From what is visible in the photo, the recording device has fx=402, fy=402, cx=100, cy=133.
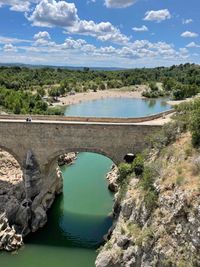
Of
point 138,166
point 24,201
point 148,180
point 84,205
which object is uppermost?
point 138,166

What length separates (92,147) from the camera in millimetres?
26766

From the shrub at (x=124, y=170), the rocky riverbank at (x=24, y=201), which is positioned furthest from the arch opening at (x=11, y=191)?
the shrub at (x=124, y=170)

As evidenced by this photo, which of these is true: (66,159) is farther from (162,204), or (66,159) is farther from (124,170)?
(162,204)

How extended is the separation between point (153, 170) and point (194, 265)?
21.5ft

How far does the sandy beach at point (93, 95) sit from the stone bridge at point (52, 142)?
53.9 meters

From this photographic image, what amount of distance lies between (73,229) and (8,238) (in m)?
4.79

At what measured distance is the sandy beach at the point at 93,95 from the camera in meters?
88.2

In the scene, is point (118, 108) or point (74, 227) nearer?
point (74, 227)

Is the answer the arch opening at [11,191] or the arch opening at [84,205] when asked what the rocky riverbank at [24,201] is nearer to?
the arch opening at [11,191]

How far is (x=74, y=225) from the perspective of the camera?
92.0 feet

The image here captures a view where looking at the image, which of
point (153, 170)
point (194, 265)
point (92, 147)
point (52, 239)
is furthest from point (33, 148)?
point (194, 265)

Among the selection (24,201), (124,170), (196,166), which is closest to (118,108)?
(24,201)

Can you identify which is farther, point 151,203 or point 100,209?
point 100,209

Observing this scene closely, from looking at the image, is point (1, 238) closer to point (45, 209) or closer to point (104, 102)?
point (45, 209)
